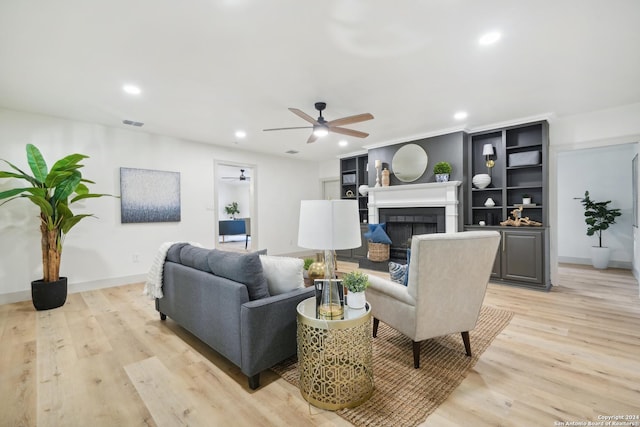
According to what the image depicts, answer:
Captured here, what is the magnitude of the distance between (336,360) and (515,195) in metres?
4.37

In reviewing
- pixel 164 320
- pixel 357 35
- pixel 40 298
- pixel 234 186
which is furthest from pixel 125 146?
pixel 234 186

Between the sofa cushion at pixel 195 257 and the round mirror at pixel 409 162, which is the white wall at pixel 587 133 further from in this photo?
the sofa cushion at pixel 195 257

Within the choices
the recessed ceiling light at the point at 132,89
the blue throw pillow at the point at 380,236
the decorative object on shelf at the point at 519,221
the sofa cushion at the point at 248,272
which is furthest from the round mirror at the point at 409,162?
the recessed ceiling light at the point at 132,89

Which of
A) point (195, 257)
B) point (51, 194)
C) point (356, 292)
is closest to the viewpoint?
point (356, 292)

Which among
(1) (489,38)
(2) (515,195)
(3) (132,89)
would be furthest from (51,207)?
(2) (515,195)

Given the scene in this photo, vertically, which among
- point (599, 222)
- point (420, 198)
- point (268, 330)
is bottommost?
point (268, 330)

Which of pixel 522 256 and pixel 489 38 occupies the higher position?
pixel 489 38

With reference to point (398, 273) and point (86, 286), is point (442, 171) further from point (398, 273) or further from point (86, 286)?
point (86, 286)

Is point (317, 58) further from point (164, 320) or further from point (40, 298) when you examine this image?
point (40, 298)

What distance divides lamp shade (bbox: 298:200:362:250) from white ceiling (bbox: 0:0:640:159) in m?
1.37

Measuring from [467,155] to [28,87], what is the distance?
5.98m

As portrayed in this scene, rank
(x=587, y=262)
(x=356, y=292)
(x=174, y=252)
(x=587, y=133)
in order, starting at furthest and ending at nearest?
1. (x=587, y=262)
2. (x=587, y=133)
3. (x=174, y=252)
4. (x=356, y=292)

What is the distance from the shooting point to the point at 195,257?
8.00 ft

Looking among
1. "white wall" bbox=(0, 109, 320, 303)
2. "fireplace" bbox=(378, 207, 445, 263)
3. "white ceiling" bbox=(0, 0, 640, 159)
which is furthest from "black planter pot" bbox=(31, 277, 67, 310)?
"fireplace" bbox=(378, 207, 445, 263)
